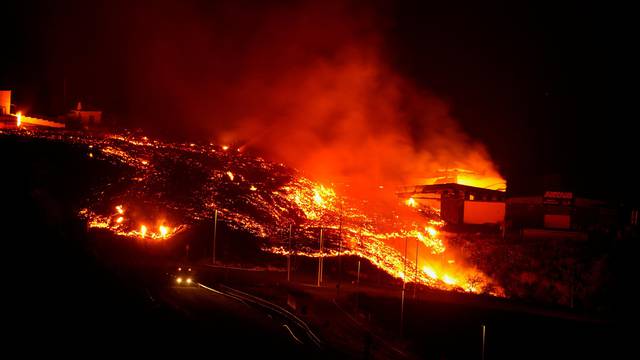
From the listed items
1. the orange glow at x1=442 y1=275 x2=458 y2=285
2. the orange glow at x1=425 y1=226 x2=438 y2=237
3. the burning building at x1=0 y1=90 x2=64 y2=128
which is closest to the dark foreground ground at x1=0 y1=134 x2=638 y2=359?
the orange glow at x1=442 y1=275 x2=458 y2=285

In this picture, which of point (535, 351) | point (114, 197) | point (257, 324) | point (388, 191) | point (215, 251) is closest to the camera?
point (257, 324)

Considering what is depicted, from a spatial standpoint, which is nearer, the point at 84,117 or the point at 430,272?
the point at 430,272

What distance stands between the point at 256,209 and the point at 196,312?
46.0 feet

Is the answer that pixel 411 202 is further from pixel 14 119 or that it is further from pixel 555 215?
pixel 14 119

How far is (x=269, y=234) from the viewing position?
2616cm

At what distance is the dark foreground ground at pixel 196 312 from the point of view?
12.0 metres

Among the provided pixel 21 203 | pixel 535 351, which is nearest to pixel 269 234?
pixel 21 203

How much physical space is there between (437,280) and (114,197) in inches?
666

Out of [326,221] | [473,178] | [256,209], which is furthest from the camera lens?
[473,178]

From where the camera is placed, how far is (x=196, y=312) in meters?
14.8

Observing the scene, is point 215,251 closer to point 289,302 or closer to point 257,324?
point 289,302

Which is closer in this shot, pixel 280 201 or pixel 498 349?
pixel 498 349

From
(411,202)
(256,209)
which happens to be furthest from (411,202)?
(256,209)

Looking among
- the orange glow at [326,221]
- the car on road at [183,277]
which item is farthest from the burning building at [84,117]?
the car on road at [183,277]
